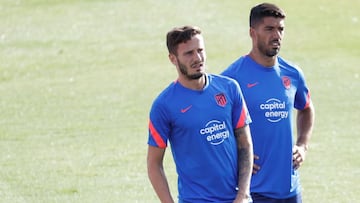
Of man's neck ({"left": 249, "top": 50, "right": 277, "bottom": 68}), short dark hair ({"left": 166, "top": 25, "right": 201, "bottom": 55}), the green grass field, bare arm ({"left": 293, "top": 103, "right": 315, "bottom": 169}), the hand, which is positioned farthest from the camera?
the green grass field

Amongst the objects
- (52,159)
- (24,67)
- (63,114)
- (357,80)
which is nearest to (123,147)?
(52,159)

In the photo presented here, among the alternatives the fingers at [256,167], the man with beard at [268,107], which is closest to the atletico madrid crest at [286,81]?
the man with beard at [268,107]

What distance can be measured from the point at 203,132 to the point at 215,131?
85 millimetres

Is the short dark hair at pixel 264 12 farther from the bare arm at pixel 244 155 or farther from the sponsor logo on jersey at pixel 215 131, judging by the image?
the sponsor logo on jersey at pixel 215 131

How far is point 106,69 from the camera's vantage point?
21828 millimetres

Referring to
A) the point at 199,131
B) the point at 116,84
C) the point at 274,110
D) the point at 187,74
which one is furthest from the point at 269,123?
the point at 116,84

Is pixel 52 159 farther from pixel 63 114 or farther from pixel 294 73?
pixel 294 73

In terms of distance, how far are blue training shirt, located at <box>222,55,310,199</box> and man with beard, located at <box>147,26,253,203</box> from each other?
0.70 meters

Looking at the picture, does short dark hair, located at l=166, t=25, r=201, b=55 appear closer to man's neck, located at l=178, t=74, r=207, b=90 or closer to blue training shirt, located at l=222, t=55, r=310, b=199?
man's neck, located at l=178, t=74, r=207, b=90

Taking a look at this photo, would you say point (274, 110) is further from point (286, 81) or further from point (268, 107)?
point (286, 81)

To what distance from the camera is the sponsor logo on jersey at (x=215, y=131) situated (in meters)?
7.20

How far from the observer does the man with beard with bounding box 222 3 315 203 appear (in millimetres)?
8102

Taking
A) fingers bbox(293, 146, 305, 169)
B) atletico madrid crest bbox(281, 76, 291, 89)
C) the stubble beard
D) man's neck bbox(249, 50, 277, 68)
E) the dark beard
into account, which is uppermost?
the dark beard

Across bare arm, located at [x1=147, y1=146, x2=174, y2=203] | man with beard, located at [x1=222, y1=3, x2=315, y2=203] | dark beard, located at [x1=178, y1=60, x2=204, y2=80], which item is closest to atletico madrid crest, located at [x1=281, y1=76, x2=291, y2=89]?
man with beard, located at [x1=222, y1=3, x2=315, y2=203]
